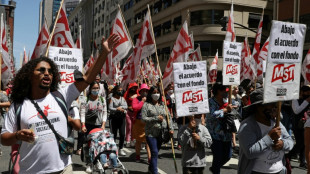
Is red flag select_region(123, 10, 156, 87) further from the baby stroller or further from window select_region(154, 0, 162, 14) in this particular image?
window select_region(154, 0, 162, 14)

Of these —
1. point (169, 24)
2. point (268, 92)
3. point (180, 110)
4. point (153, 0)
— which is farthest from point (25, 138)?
point (153, 0)

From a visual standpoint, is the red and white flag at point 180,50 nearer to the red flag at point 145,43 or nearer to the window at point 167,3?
the red flag at point 145,43

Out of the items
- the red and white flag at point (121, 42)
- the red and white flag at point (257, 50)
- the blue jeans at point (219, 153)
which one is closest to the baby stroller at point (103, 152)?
the blue jeans at point (219, 153)

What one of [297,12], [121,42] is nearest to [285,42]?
[121,42]

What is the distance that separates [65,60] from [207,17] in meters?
31.0

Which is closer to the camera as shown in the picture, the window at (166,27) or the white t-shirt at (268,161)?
the white t-shirt at (268,161)

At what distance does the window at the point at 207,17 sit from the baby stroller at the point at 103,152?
31688 mm

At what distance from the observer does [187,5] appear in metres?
38.8

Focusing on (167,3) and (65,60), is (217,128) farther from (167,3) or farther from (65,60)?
(167,3)

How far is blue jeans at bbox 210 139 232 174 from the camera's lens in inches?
231

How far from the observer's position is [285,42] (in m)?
3.59

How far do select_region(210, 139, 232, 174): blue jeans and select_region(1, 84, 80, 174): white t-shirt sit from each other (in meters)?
3.38

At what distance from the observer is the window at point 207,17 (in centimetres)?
3684

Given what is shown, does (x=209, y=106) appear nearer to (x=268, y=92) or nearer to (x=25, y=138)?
(x=268, y=92)
